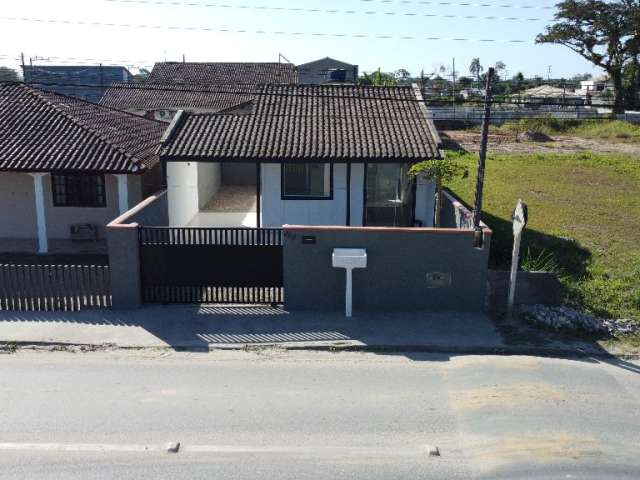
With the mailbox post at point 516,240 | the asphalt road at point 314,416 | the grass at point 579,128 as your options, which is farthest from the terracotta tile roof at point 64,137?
the grass at point 579,128

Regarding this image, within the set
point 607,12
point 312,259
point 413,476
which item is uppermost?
point 607,12

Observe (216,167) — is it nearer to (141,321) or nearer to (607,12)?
(141,321)

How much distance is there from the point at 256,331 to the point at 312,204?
5956 mm

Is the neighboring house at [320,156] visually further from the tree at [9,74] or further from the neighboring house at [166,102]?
the tree at [9,74]

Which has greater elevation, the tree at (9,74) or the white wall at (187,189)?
the tree at (9,74)

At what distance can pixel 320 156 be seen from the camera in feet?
52.2

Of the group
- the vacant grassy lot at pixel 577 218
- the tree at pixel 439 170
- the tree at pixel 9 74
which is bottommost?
the vacant grassy lot at pixel 577 218

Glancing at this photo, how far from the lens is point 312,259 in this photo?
12.3 metres

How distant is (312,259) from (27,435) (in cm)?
592

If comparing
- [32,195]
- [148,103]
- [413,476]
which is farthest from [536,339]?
[148,103]

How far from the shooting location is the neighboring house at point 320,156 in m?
16.1

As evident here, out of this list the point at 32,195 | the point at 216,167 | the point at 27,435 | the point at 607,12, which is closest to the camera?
the point at 27,435

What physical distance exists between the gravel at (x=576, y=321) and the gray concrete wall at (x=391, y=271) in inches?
41.1

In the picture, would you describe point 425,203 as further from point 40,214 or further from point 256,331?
point 40,214
